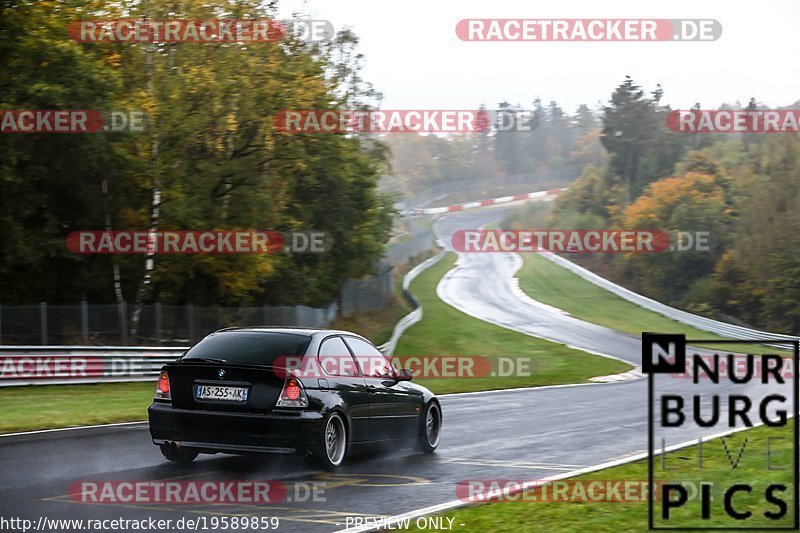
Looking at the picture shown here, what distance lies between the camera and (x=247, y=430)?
10.3 metres

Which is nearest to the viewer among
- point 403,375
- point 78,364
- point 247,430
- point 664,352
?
point 664,352

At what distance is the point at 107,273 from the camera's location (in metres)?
32.4

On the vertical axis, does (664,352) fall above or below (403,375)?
above

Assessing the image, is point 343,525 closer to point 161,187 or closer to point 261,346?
point 261,346

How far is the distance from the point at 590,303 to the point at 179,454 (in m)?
53.0

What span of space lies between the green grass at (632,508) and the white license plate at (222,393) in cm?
286

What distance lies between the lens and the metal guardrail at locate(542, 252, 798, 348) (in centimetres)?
4806

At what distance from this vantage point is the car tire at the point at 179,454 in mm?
10984

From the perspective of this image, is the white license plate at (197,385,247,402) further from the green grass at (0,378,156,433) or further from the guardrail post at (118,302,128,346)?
the guardrail post at (118,302,128,346)

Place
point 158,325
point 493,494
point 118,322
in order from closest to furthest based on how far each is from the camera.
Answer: point 493,494
point 118,322
point 158,325

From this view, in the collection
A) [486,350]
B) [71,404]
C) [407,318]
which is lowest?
[486,350]

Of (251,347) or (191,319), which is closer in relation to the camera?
(251,347)

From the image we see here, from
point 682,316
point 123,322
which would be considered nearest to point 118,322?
point 123,322

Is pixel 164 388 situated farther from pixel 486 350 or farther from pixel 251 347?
pixel 486 350
